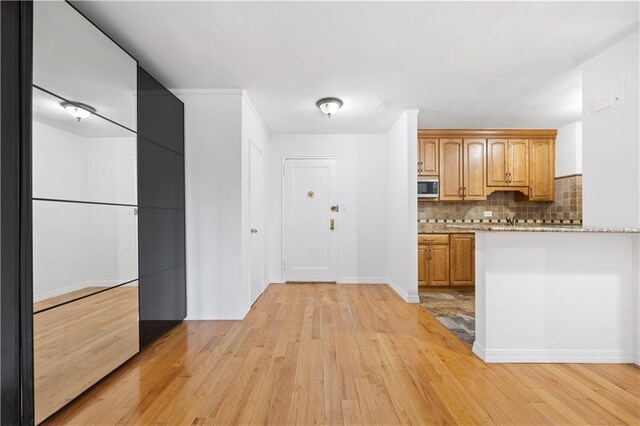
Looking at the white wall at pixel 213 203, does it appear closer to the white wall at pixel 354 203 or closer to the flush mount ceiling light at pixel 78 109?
the flush mount ceiling light at pixel 78 109

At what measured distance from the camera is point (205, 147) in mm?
3398

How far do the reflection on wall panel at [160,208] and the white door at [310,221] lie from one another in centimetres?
215

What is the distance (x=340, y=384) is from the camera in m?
2.04

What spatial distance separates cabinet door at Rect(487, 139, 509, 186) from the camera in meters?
5.02

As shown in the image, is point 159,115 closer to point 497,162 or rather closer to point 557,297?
point 557,297

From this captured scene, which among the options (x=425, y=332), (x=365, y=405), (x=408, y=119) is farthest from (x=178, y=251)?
(x=408, y=119)

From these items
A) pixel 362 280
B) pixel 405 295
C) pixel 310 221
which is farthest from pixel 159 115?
pixel 362 280

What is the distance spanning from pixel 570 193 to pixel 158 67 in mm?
5895

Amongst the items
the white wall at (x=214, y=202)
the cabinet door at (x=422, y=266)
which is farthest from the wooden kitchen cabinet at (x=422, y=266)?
the white wall at (x=214, y=202)

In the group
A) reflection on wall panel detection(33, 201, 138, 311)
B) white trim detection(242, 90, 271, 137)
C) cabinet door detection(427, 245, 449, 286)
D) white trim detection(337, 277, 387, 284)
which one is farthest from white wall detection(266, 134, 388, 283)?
reflection on wall panel detection(33, 201, 138, 311)

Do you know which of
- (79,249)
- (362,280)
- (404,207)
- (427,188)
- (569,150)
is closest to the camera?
(79,249)

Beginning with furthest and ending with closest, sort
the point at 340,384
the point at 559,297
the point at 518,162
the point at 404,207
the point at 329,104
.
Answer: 1. the point at 518,162
2. the point at 404,207
3. the point at 329,104
4. the point at 559,297
5. the point at 340,384

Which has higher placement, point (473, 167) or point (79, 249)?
point (473, 167)

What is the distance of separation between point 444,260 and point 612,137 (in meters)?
2.75
